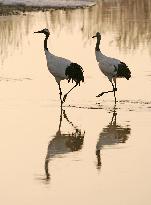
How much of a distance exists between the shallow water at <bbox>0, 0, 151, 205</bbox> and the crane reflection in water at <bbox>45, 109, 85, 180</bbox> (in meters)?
0.01

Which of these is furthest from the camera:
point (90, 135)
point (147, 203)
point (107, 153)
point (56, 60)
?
point (56, 60)

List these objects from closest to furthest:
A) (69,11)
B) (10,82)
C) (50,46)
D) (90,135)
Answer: (90,135), (10,82), (50,46), (69,11)

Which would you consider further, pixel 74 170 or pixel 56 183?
pixel 74 170

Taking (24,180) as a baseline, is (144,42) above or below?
above

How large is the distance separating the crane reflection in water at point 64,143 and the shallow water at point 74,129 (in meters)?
0.01

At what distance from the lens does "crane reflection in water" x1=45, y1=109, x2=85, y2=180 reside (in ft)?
36.6

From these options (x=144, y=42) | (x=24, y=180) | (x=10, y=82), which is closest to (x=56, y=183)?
(x=24, y=180)

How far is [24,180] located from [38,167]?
71 centimetres

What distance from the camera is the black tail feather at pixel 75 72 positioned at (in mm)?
15297

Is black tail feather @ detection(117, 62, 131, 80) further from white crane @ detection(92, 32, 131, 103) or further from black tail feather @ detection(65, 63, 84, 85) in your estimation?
black tail feather @ detection(65, 63, 84, 85)

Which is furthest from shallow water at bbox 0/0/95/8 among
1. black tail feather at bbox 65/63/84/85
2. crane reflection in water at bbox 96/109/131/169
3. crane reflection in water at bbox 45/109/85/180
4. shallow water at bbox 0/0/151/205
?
crane reflection in water at bbox 45/109/85/180

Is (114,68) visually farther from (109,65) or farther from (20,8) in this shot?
(20,8)

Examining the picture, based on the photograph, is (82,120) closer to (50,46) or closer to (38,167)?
(38,167)

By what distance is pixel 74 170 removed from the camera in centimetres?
1013
